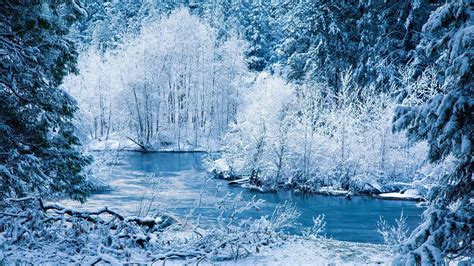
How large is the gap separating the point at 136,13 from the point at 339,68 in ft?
128

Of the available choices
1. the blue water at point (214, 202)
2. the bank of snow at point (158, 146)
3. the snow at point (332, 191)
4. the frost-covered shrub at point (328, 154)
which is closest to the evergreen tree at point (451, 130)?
the blue water at point (214, 202)

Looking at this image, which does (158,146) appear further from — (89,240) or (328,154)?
(89,240)

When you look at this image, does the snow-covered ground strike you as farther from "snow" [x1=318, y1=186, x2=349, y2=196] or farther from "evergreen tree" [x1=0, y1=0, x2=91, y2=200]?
"snow" [x1=318, y1=186, x2=349, y2=196]

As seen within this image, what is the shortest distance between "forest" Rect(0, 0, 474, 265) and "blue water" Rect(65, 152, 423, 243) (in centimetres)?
13

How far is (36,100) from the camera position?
916 cm

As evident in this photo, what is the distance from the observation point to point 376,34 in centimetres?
3384

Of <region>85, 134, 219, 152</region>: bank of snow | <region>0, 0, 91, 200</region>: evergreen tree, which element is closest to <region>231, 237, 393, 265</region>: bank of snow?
<region>0, 0, 91, 200</region>: evergreen tree

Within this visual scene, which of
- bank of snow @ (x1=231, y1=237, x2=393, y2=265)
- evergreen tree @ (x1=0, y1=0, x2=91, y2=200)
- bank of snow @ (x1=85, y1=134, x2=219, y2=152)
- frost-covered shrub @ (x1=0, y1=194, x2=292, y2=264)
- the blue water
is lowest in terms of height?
the blue water

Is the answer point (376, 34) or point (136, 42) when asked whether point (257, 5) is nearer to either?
point (136, 42)

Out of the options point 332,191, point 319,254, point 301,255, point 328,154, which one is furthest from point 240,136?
point 301,255

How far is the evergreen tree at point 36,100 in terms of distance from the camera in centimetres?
845

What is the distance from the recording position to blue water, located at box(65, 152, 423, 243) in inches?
676

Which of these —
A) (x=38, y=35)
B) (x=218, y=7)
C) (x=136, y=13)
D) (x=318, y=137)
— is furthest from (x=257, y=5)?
(x=38, y=35)

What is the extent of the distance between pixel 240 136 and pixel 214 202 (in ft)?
38.6
